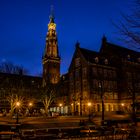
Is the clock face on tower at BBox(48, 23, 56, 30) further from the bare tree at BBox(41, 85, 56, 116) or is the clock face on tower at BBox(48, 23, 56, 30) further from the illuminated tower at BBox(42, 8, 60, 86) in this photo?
the bare tree at BBox(41, 85, 56, 116)

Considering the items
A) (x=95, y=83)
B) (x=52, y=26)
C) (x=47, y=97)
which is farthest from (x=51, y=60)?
(x=95, y=83)

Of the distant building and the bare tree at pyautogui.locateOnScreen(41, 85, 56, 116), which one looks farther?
the distant building

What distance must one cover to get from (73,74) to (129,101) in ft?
55.9

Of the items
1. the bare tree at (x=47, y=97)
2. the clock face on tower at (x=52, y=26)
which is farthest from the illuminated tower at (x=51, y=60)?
the bare tree at (x=47, y=97)

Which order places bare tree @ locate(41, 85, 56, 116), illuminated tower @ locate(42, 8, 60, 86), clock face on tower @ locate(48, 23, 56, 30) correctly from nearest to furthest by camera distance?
bare tree @ locate(41, 85, 56, 116)
illuminated tower @ locate(42, 8, 60, 86)
clock face on tower @ locate(48, 23, 56, 30)

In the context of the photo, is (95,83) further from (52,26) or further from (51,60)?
(52,26)

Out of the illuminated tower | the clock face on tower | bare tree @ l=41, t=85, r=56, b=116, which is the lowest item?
bare tree @ l=41, t=85, r=56, b=116

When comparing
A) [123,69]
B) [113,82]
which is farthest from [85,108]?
[123,69]

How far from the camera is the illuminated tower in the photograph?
328 feet

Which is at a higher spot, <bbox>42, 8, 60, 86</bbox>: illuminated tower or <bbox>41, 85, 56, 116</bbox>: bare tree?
<bbox>42, 8, 60, 86</bbox>: illuminated tower

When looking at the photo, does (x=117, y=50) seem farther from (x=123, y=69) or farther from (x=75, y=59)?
(x=75, y=59)

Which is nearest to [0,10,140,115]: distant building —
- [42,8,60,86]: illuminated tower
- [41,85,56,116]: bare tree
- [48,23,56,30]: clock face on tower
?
[41,85,56,116]: bare tree

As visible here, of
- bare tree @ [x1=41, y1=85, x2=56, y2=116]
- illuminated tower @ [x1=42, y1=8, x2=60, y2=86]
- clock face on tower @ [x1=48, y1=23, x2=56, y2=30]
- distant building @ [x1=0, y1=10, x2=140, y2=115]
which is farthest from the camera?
clock face on tower @ [x1=48, y1=23, x2=56, y2=30]

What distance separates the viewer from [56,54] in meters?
106
